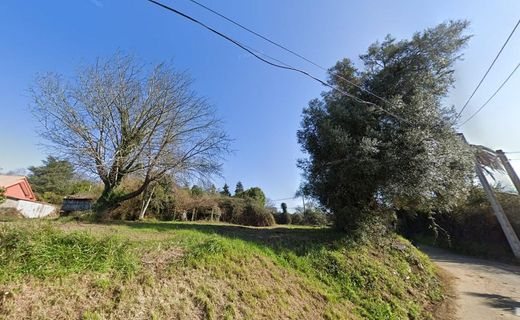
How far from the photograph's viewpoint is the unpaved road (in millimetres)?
6024

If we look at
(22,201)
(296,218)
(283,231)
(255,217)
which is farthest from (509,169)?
(22,201)

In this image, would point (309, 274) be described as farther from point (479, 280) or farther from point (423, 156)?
point (479, 280)

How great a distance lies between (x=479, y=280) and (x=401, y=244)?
309cm

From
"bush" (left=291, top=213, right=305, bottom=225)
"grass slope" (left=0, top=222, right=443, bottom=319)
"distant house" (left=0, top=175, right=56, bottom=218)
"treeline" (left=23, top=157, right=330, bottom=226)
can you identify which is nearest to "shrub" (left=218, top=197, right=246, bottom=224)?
"treeline" (left=23, top=157, right=330, bottom=226)

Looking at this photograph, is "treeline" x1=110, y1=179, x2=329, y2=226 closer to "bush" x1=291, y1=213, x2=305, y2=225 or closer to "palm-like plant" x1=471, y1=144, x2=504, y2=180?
"bush" x1=291, y1=213, x2=305, y2=225

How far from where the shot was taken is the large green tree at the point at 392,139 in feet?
25.2

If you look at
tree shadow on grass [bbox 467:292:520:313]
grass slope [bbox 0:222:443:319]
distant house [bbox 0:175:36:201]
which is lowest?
tree shadow on grass [bbox 467:292:520:313]

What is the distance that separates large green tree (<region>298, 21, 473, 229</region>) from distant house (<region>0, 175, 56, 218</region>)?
22.5m

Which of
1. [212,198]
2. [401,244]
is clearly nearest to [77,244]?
[401,244]

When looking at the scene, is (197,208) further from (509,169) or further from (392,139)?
(509,169)

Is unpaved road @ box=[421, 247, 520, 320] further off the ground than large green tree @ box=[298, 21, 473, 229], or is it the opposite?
large green tree @ box=[298, 21, 473, 229]

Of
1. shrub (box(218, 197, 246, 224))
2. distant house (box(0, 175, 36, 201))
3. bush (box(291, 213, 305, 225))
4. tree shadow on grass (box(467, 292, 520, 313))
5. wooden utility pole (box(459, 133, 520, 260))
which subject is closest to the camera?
tree shadow on grass (box(467, 292, 520, 313))

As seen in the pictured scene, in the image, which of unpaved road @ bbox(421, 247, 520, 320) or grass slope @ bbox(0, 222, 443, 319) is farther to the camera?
unpaved road @ bbox(421, 247, 520, 320)

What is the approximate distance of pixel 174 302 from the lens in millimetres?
3330
